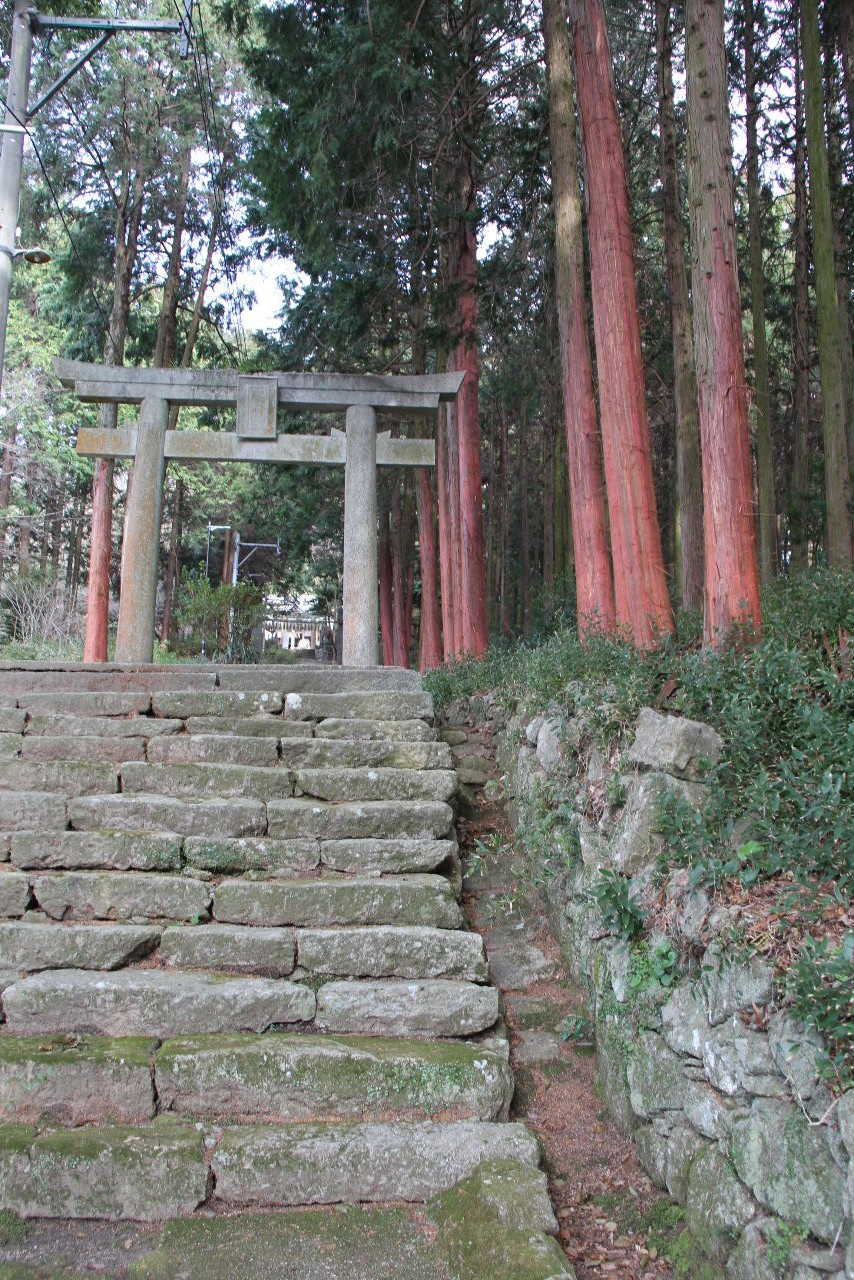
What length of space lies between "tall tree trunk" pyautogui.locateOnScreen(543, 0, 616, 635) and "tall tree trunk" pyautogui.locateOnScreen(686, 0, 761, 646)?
2275 millimetres

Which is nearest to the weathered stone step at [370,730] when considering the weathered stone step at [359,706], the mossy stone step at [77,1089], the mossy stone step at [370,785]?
the weathered stone step at [359,706]

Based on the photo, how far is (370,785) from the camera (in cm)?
564

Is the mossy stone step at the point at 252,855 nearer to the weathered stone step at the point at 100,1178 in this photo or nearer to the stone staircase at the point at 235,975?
the stone staircase at the point at 235,975

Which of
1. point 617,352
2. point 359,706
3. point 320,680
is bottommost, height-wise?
point 359,706

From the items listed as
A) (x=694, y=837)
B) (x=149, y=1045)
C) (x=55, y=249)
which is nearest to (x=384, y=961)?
(x=149, y=1045)

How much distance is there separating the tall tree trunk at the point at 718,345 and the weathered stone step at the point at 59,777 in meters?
3.77

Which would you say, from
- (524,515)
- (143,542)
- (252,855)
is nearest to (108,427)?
(143,542)

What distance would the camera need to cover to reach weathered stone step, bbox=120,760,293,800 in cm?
552

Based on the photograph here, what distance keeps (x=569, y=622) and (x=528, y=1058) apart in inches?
441

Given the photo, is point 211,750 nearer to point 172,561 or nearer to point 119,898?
point 119,898

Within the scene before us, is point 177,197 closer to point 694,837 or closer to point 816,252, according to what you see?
point 816,252

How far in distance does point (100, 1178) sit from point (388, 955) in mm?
1565

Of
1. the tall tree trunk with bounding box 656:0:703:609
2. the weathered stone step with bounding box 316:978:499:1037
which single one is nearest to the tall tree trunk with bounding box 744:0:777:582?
the tall tree trunk with bounding box 656:0:703:609

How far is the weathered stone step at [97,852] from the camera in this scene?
4.86 meters
